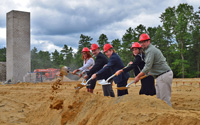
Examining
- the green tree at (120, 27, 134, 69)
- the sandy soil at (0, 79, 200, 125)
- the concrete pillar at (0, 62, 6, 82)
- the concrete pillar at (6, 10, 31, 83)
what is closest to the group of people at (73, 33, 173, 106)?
the sandy soil at (0, 79, 200, 125)

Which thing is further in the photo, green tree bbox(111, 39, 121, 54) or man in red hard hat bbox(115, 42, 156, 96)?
green tree bbox(111, 39, 121, 54)

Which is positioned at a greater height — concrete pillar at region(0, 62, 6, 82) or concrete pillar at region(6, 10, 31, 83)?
concrete pillar at region(6, 10, 31, 83)

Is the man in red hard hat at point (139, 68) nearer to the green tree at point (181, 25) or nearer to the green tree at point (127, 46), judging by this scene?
the green tree at point (181, 25)

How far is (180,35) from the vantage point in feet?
113

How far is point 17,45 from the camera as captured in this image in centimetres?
2042

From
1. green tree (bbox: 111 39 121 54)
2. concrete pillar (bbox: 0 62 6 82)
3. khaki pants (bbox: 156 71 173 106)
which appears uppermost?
green tree (bbox: 111 39 121 54)

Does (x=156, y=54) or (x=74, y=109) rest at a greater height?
(x=156, y=54)

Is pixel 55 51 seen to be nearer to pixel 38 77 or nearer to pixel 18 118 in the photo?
pixel 38 77

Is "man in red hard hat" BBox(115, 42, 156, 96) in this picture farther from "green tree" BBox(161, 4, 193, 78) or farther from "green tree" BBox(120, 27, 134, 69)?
Result: "green tree" BBox(120, 27, 134, 69)

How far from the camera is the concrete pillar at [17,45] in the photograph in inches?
800

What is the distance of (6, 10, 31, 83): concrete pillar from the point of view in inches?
800

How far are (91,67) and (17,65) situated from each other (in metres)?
16.2

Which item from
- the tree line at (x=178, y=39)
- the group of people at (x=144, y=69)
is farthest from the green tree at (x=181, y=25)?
the group of people at (x=144, y=69)

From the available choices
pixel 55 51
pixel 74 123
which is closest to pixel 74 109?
pixel 74 123
